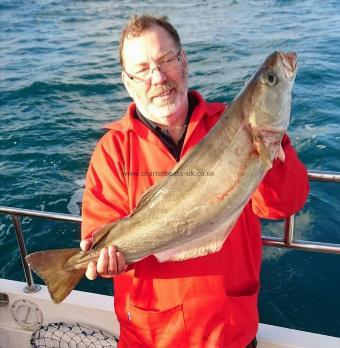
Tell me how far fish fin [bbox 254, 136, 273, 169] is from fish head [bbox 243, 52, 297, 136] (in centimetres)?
Answer: 5

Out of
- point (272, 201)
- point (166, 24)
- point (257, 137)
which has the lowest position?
point (272, 201)

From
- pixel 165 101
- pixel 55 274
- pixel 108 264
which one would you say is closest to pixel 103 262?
pixel 108 264

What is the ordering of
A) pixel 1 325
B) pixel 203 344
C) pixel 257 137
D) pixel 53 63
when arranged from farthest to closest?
pixel 53 63, pixel 1 325, pixel 203 344, pixel 257 137

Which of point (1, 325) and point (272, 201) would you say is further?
point (1, 325)

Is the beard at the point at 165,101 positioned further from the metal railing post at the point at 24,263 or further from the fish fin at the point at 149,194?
the metal railing post at the point at 24,263

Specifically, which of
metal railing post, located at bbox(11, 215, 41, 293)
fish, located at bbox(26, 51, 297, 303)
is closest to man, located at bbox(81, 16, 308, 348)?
fish, located at bbox(26, 51, 297, 303)

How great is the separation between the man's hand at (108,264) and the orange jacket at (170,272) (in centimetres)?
20

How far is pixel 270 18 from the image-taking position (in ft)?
68.7

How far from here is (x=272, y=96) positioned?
2496mm

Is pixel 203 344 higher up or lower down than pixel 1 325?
higher up

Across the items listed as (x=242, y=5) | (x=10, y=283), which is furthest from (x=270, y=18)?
(x=10, y=283)

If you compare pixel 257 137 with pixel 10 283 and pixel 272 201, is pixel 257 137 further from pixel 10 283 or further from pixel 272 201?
pixel 10 283

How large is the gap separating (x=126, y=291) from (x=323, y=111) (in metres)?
10.2

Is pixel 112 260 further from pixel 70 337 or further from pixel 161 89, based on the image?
pixel 70 337
